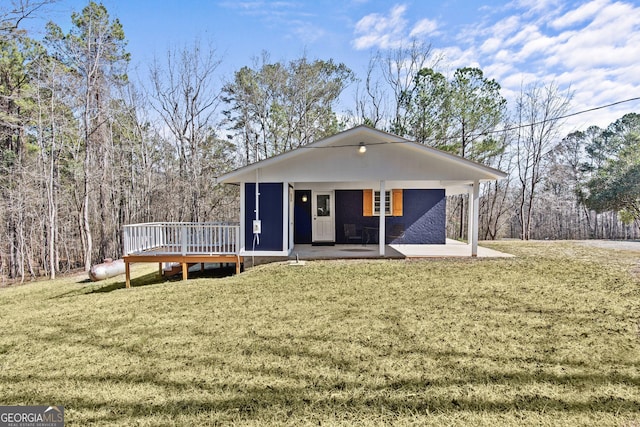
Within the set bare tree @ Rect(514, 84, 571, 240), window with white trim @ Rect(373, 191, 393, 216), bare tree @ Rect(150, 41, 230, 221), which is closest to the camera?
window with white trim @ Rect(373, 191, 393, 216)

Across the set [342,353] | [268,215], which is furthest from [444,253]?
[342,353]

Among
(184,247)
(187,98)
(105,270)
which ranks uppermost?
(187,98)

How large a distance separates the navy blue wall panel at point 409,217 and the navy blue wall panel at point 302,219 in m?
1.08

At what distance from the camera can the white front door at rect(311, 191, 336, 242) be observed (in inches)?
438

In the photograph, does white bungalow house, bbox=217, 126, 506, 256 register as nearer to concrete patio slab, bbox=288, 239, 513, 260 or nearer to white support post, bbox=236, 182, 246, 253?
white support post, bbox=236, 182, 246, 253

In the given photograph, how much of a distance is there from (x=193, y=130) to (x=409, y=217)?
13.0 metres

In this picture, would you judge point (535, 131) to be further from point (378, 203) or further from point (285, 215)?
point (285, 215)

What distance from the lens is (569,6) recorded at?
335 inches

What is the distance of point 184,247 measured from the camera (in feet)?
25.7

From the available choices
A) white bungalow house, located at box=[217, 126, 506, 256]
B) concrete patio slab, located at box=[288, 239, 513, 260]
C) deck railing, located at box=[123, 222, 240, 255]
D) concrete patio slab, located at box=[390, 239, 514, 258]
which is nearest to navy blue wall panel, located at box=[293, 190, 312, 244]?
concrete patio slab, located at box=[288, 239, 513, 260]

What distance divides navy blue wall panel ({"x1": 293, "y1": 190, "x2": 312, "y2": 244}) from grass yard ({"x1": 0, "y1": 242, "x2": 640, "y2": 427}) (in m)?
4.64

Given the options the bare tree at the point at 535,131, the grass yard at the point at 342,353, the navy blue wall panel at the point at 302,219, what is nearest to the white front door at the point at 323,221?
the navy blue wall panel at the point at 302,219

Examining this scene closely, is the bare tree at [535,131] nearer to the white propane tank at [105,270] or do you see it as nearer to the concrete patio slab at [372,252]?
the concrete patio slab at [372,252]

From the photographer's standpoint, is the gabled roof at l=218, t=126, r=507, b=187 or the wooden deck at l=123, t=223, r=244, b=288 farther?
the gabled roof at l=218, t=126, r=507, b=187
